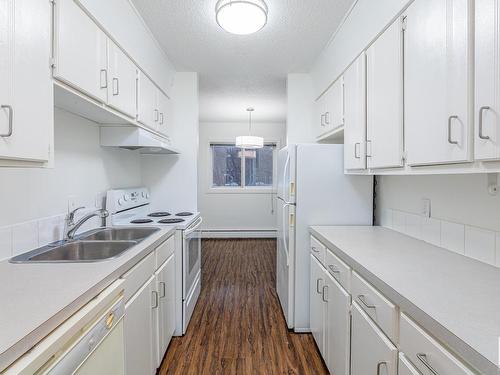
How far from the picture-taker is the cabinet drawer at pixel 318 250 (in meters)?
1.97

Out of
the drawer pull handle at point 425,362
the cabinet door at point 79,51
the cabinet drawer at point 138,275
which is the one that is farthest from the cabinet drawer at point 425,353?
the cabinet door at point 79,51

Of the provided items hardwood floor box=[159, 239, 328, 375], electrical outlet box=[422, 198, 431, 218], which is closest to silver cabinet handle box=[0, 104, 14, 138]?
hardwood floor box=[159, 239, 328, 375]

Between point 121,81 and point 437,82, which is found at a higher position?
point 121,81

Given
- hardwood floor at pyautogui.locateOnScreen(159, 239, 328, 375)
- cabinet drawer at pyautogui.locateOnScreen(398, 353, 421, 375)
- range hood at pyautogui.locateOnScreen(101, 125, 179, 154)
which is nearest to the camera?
cabinet drawer at pyautogui.locateOnScreen(398, 353, 421, 375)

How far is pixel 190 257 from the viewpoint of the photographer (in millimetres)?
2646

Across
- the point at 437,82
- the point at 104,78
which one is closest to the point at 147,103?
the point at 104,78

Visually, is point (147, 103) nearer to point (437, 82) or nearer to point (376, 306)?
point (437, 82)

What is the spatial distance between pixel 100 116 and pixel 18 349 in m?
1.62

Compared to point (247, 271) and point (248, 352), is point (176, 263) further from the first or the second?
point (247, 271)

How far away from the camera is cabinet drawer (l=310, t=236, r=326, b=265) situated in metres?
1.97

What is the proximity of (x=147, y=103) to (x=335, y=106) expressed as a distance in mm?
1588

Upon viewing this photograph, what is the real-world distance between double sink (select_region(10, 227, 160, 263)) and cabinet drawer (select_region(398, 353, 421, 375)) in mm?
1251

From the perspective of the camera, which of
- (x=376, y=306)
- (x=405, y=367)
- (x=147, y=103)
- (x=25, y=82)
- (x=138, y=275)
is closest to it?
(x=405, y=367)

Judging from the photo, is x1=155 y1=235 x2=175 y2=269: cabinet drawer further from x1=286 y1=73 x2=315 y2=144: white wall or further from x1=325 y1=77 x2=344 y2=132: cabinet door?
x1=286 y1=73 x2=315 y2=144: white wall
